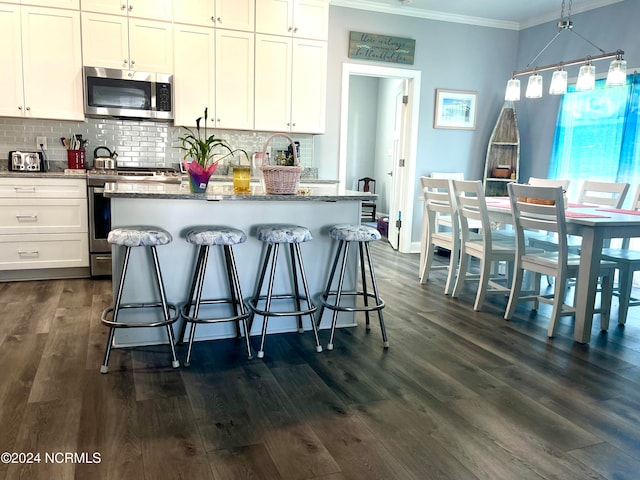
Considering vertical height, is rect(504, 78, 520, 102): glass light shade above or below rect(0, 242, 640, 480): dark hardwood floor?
above

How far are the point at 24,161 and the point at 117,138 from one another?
0.80m

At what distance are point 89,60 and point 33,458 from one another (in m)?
3.51

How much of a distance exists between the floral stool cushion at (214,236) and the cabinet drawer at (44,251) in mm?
2058

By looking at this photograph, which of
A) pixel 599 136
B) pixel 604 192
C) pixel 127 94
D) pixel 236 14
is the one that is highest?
pixel 236 14

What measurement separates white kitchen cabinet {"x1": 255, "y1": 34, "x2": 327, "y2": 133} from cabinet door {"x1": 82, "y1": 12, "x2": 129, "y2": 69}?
1.18 metres

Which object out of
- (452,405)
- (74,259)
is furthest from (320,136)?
(452,405)

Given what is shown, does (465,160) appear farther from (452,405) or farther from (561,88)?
(452,405)

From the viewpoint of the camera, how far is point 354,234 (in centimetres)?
281

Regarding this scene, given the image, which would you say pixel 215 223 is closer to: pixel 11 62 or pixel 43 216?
pixel 43 216

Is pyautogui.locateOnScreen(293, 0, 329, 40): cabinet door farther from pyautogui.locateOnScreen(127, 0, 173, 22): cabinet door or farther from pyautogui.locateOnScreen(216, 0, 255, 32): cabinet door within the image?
pyautogui.locateOnScreen(127, 0, 173, 22): cabinet door

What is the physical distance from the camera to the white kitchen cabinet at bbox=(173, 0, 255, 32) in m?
4.39

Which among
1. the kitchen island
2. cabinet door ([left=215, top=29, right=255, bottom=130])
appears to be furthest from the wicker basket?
cabinet door ([left=215, top=29, right=255, bottom=130])

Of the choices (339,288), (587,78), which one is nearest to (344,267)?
(339,288)

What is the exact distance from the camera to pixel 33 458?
67.2 inches
